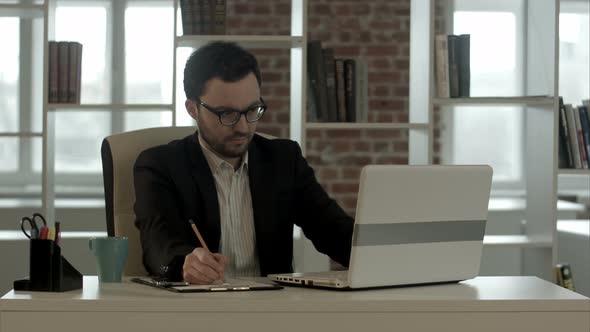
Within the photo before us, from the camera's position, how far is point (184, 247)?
2.02 m

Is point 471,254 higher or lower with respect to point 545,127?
lower

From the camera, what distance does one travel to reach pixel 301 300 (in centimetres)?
169

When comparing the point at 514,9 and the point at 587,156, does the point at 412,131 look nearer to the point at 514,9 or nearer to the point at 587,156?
the point at 587,156

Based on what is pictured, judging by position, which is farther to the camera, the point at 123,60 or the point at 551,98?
the point at 123,60

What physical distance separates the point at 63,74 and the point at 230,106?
167cm

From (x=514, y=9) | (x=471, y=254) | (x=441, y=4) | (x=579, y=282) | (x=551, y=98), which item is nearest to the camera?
(x=471, y=254)

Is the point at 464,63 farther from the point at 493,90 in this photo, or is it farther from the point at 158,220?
the point at 158,220

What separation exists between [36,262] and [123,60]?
11.9ft

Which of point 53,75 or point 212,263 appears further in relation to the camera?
point 53,75

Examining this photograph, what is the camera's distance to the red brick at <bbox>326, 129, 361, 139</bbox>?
493 centimetres

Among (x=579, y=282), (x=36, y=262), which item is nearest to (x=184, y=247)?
(x=36, y=262)

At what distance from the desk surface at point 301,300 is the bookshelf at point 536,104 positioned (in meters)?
2.02

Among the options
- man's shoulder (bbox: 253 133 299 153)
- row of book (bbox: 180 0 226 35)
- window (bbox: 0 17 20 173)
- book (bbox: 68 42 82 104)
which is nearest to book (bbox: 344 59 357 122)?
row of book (bbox: 180 0 226 35)

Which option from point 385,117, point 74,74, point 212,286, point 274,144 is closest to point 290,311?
point 212,286
